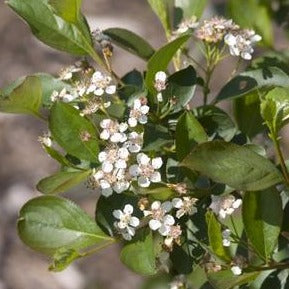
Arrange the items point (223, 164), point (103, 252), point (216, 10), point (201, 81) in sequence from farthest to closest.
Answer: point (103, 252), point (216, 10), point (201, 81), point (223, 164)

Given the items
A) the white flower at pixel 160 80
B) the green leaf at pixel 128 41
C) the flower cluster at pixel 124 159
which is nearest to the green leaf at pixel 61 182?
the flower cluster at pixel 124 159

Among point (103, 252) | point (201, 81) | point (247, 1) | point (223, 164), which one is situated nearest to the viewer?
point (223, 164)

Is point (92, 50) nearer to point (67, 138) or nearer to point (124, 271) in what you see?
point (67, 138)

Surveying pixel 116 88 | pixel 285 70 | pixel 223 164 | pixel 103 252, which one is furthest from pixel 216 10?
pixel 223 164

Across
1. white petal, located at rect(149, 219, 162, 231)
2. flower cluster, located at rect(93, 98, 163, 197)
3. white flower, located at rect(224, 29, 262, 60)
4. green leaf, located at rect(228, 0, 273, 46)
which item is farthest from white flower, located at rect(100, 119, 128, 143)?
green leaf, located at rect(228, 0, 273, 46)

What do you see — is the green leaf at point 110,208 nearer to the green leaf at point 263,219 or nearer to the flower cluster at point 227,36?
the green leaf at point 263,219

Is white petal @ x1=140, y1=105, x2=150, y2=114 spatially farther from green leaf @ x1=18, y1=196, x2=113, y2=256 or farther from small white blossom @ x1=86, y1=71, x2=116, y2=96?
green leaf @ x1=18, y1=196, x2=113, y2=256

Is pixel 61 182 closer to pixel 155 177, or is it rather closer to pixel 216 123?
pixel 155 177

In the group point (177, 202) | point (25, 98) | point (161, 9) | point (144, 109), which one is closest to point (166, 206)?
point (177, 202)

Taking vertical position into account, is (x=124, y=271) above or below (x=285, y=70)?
below
